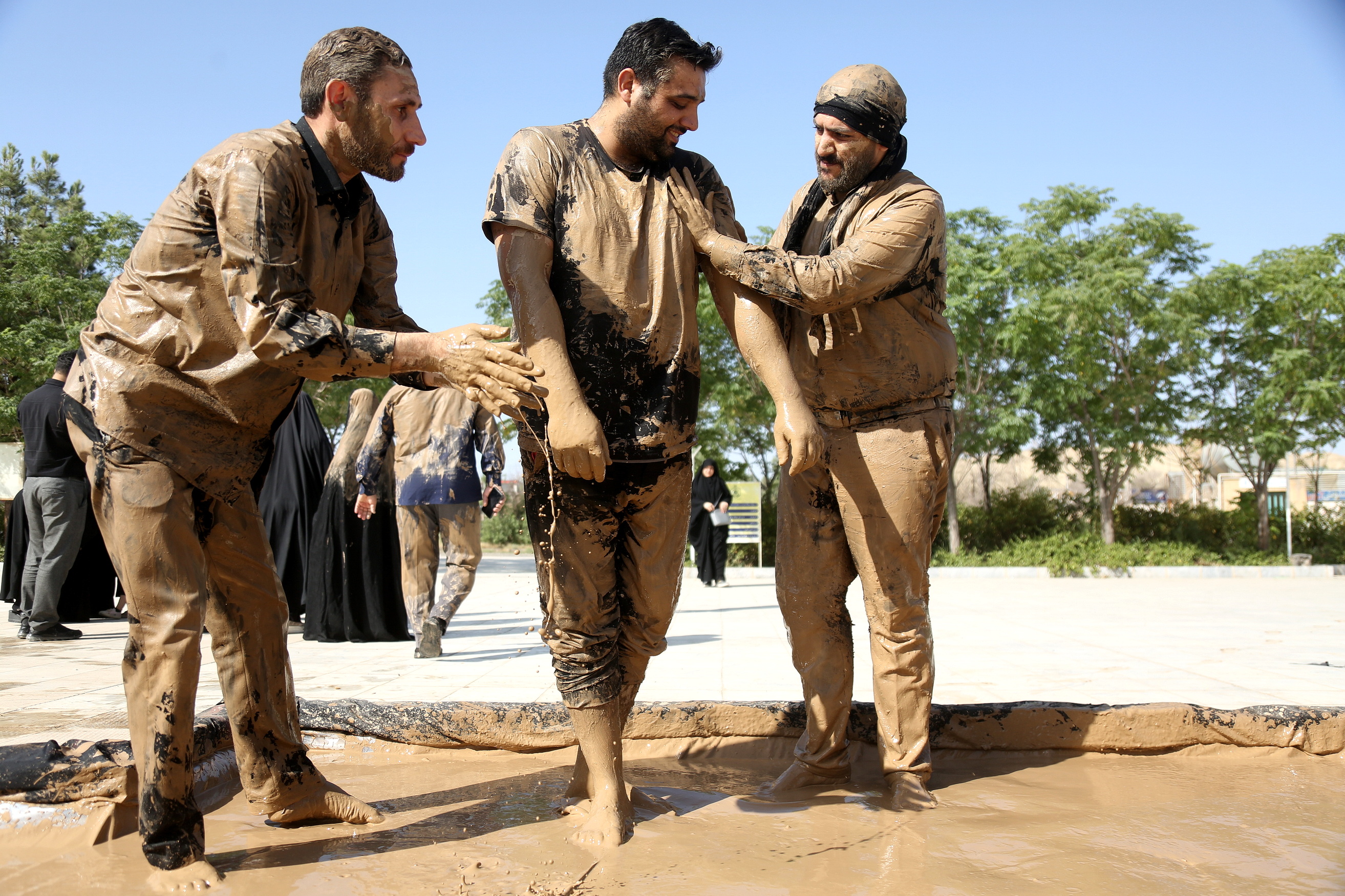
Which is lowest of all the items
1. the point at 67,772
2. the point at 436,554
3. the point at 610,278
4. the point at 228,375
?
the point at 67,772

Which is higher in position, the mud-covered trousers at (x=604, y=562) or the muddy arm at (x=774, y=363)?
the muddy arm at (x=774, y=363)

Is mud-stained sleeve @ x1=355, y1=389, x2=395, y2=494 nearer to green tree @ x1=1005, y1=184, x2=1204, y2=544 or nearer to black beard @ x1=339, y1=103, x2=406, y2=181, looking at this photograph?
black beard @ x1=339, y1=103, x2=406, y2=181

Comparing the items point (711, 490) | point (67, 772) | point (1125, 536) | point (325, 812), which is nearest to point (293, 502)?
point (67, 772)

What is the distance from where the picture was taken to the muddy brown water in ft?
7.43

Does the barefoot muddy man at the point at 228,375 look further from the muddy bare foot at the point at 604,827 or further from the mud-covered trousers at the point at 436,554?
the mud-covered trousers at the point at 436,554

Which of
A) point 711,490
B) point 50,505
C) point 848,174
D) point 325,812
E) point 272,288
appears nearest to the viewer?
point 272,288

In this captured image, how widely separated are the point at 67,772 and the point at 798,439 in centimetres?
226

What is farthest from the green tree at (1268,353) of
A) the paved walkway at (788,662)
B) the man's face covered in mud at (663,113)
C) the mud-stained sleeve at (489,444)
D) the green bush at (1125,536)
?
the man's face covered in mud at (663,113)

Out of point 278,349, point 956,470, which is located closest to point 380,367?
point 278,349

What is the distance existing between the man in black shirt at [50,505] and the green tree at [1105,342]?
15.7 m

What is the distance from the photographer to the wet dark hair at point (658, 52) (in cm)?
269

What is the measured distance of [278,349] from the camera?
2275 mm

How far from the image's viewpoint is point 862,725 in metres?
3.53

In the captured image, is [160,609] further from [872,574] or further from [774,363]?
[872,574]
